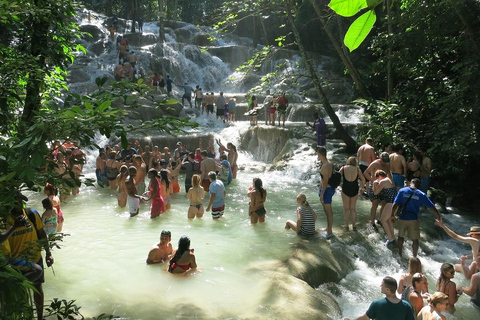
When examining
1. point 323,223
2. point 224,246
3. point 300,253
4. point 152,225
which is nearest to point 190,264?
point 224,246

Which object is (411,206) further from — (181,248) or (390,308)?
(181,248)

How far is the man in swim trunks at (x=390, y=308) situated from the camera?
14.3 feet

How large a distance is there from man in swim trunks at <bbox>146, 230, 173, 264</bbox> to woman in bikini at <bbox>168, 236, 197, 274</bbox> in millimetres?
389

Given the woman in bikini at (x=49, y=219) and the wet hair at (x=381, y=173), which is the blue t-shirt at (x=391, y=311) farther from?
the woman in bikini at (x=49, y=219)

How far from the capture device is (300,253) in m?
7.17

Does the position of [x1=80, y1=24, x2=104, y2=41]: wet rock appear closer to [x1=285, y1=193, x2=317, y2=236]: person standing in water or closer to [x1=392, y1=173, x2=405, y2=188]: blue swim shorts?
[x1=392, y1=173, x2=405, y2=188]: blue swim shorts

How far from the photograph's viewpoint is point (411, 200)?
7.66m

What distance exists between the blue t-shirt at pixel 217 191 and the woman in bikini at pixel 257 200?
2.26ft

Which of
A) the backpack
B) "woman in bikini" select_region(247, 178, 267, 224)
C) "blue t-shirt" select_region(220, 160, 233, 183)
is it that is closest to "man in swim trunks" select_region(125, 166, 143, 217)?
"woman in bikini" select_region(247, 178, 267, 224)

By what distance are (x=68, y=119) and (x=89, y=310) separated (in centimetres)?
381

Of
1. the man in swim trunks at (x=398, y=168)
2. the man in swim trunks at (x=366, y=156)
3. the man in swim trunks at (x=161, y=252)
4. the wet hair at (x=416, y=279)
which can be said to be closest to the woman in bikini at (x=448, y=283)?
the wet hair at (x=416, y=279)

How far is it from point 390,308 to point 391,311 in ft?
0.10

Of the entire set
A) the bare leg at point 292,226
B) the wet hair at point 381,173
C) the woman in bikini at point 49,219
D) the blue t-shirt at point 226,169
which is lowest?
the bare leg at point 292,226

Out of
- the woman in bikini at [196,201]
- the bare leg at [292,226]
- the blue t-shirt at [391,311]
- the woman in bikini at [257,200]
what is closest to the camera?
the blue t-shirt at [391,311]
